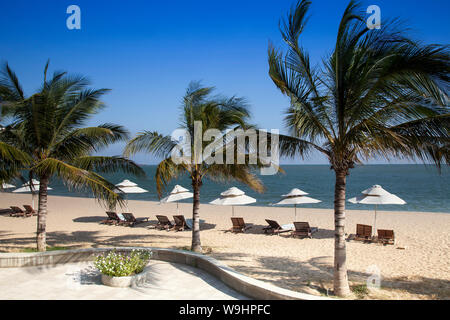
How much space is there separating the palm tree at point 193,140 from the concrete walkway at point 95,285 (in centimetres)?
355

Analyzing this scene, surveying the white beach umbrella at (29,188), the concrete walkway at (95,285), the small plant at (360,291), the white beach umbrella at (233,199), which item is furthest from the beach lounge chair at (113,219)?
the small plant at (360,291)

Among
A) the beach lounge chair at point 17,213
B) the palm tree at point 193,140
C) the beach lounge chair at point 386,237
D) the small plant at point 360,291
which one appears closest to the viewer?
the small plant at point 360,291

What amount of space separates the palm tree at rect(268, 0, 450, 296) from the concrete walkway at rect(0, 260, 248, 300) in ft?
8.69

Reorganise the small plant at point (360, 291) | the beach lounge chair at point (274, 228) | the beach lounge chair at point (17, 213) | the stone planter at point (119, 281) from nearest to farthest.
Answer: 1. the stone planter at point (119, 281)
2. the small plant at point (360, 291)
3. the beach lounge chair at point (274, 228)
4. the beach lounge chair at point (17, 213)

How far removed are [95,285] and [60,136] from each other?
5.34 m

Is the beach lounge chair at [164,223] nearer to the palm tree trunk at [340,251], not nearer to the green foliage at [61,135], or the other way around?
the green foliage at [61,135]

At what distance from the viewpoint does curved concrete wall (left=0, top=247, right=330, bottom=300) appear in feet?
16.6

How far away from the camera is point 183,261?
7223mm

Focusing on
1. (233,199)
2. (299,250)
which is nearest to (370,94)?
(299,250)

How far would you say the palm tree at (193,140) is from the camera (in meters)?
9.80

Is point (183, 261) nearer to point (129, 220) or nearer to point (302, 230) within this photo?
point (302, 230)

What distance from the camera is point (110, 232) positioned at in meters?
14.8

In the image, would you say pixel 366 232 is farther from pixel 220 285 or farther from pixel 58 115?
pixel 58 115

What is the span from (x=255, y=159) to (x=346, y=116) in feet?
12.2
